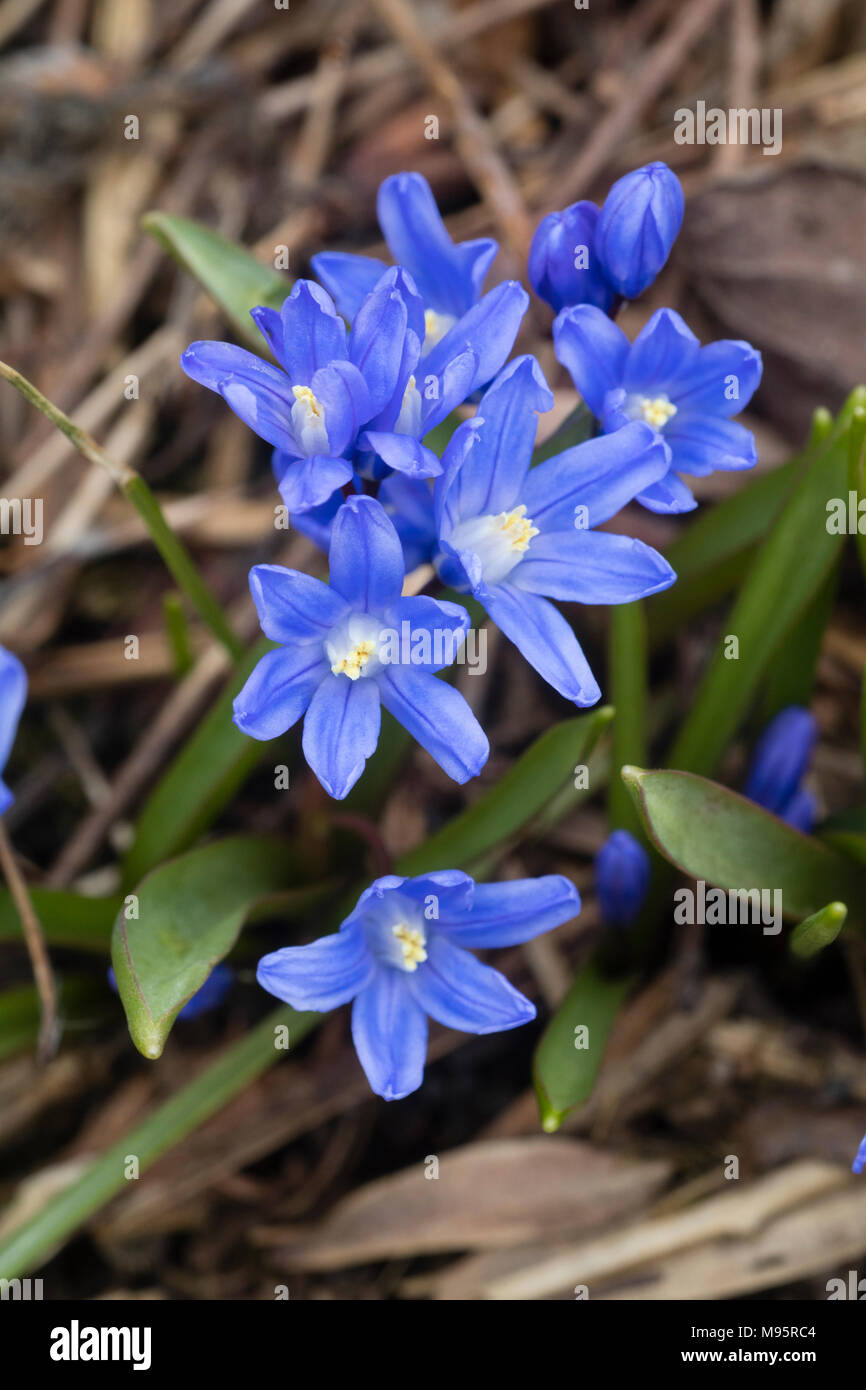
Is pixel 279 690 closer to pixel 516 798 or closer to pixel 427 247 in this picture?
pixel 516 798

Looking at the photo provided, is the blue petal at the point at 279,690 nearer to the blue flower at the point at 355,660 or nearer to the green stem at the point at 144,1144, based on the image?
the blue flower at the point at 355,660

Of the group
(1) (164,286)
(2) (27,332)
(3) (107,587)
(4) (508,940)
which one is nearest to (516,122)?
(1) (164,286)

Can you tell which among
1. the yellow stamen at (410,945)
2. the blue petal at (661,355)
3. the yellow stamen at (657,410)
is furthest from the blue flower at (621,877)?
the blue petal at (661,355)

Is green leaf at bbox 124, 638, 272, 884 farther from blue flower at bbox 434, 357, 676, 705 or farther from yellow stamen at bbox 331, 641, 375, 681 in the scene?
blue flower at bbox 434, 357, 676, 705

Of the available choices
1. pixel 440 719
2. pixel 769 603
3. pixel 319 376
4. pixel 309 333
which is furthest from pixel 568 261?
pixel 440 719

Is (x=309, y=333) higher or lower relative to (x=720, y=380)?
lower

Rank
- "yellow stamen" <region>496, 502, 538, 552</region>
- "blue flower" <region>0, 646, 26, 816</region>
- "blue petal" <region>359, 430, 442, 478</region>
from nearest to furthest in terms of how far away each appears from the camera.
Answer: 1. "blue petal" <region>359, 430, 442, 478</region>
2. "blue flower" <region>0, 646, 26, 816</region>
3. "yellow stamen" <region>496, 502, 538, 552</region>

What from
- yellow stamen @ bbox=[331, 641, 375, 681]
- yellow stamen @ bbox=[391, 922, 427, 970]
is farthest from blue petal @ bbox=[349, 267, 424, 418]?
yellow stamen @ bbox=[391, 922, 427, 970]
